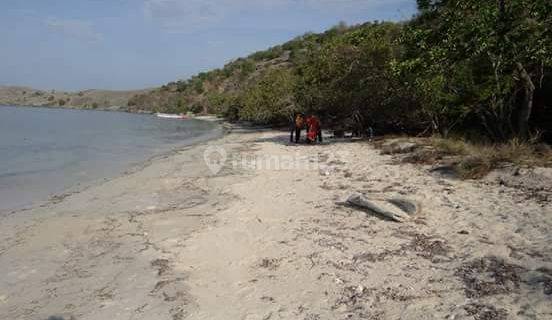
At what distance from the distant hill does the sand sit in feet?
324

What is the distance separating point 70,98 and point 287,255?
143 m

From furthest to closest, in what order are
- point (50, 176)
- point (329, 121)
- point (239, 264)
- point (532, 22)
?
point (329, 121) → point (50, 176) → point (532, 22) → point (239, 264)

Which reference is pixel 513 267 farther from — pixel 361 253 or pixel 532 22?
pixel 532 22

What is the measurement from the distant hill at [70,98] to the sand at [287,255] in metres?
98.8

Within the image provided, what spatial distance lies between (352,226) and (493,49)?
7530mm

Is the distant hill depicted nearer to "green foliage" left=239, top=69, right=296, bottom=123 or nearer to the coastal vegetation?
"green foliage" left=239, top=69, right=296, bottom=123

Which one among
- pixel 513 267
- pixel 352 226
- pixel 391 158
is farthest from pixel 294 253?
pixel 391 158

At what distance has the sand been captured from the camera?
15.0ft

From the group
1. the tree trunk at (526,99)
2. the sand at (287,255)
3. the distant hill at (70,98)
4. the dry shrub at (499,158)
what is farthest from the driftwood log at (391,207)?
the distant hill at (70,98)

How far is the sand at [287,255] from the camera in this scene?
4.56m

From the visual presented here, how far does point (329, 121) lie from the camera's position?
27.5 meters

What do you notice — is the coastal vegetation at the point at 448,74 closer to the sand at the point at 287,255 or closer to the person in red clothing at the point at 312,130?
the person in red clothing at the point at 312,130

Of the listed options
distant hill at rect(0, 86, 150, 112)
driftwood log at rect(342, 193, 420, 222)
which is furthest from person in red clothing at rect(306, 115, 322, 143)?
distant hill at rect(0, 86, 150, 112)

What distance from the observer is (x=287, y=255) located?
19.5 feet
